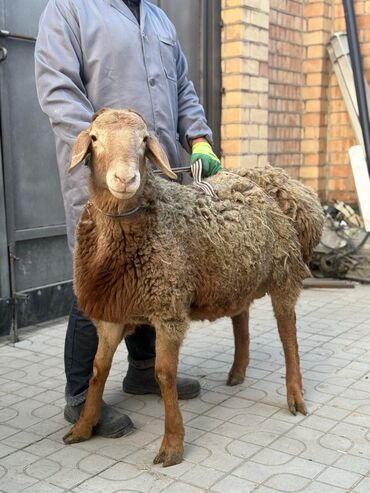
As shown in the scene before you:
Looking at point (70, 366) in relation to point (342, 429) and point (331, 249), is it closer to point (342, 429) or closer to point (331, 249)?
point (342, 429)

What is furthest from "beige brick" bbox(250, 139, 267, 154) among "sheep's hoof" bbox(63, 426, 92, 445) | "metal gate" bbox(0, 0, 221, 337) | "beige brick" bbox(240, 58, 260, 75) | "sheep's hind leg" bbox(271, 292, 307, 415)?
"sheep's hoof" bbox(63, 426, 92, 445)

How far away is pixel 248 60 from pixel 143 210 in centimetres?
409

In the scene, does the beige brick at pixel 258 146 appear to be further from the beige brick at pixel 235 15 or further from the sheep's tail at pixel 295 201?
the sheep's tail at pixel 295 201

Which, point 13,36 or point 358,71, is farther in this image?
point 358,71

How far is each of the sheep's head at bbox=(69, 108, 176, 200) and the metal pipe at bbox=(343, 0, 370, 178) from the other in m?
4.73

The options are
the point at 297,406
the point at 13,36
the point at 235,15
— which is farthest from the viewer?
the point at 235,15

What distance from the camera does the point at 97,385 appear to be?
3.37 metres

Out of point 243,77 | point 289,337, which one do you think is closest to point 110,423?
point 289,337

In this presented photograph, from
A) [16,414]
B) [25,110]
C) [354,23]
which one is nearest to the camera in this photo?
[16,414]

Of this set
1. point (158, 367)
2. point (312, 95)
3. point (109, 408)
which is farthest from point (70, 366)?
point (312, 95)

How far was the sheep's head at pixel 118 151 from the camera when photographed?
2672 millimetres

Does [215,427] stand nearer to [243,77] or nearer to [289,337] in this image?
[289,337]

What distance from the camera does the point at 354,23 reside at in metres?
7.20

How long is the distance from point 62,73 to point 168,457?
1.90m
